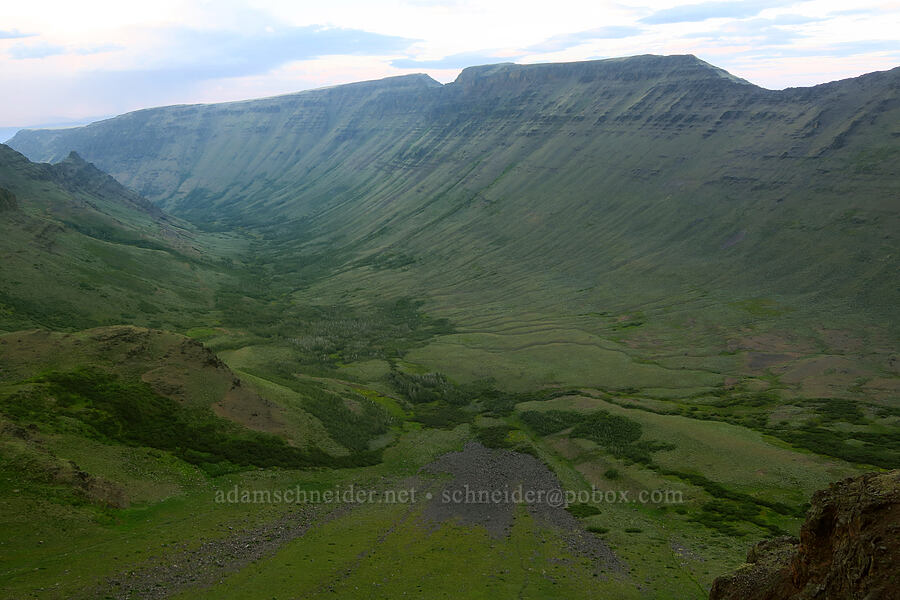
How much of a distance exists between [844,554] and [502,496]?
5963cm

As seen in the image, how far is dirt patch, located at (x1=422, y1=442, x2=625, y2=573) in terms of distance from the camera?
229ft

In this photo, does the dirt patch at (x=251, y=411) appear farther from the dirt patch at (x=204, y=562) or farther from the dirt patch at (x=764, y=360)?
the dirt patch at (x=764, y=360)

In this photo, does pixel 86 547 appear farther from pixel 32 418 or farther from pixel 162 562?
pixel 32 418

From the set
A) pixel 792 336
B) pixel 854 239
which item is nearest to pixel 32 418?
pixel 792 336

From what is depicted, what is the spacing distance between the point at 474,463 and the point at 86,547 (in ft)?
196

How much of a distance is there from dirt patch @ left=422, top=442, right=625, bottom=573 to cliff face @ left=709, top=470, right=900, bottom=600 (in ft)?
97.5

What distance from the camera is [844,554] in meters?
28.4

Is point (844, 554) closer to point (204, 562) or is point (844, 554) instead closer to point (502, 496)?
point (204, 562)

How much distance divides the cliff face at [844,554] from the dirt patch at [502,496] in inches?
1170

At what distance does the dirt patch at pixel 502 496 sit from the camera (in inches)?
2753

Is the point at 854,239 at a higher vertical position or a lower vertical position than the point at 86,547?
higher

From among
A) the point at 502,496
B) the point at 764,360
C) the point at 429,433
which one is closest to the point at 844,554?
the point at 502,496

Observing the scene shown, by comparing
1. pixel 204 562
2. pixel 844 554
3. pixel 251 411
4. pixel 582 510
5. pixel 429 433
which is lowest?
pixel 429 433

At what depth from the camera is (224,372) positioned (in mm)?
94688
